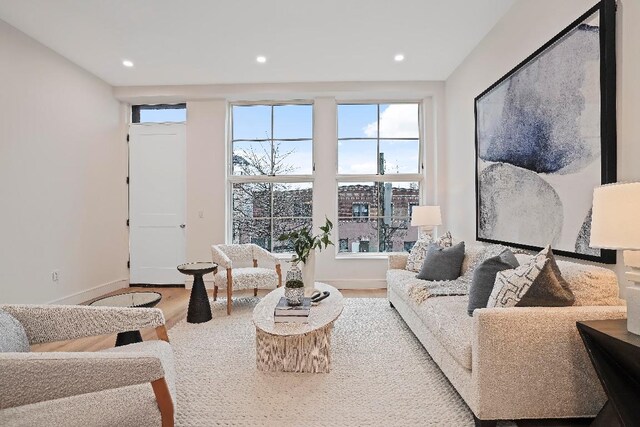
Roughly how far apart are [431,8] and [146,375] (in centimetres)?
343

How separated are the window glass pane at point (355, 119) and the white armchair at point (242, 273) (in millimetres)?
2101

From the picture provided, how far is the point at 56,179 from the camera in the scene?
383cm

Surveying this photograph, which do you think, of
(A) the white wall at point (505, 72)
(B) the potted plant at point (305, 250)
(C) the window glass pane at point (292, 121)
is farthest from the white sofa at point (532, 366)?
(C) the window glass pane at point (292, 121)

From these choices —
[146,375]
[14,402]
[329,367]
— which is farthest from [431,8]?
[14,402]

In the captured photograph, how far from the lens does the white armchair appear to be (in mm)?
3738

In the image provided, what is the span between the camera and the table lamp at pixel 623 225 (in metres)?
1.36

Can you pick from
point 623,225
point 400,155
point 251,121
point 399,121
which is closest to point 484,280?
point 623,225

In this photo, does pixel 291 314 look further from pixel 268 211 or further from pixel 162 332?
pixel 268 211

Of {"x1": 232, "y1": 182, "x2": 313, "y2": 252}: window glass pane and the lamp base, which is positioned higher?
{"x1": 232, "y1": 182, "x2": 313, "y2": 252}: window glass pane

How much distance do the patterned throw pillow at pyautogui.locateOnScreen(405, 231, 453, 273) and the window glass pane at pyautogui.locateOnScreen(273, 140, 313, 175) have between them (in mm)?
2009

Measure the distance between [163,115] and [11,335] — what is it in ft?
14.2

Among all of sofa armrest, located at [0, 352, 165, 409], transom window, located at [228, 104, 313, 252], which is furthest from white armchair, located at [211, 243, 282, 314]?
sofa armrest, located at [0, 352, 165, 409]

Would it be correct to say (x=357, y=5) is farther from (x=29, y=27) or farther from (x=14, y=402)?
(x=14, y=402)

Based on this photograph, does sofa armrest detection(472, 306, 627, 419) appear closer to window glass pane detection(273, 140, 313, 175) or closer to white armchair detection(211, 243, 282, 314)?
white armchair detection(211, 243, 282, 314)
